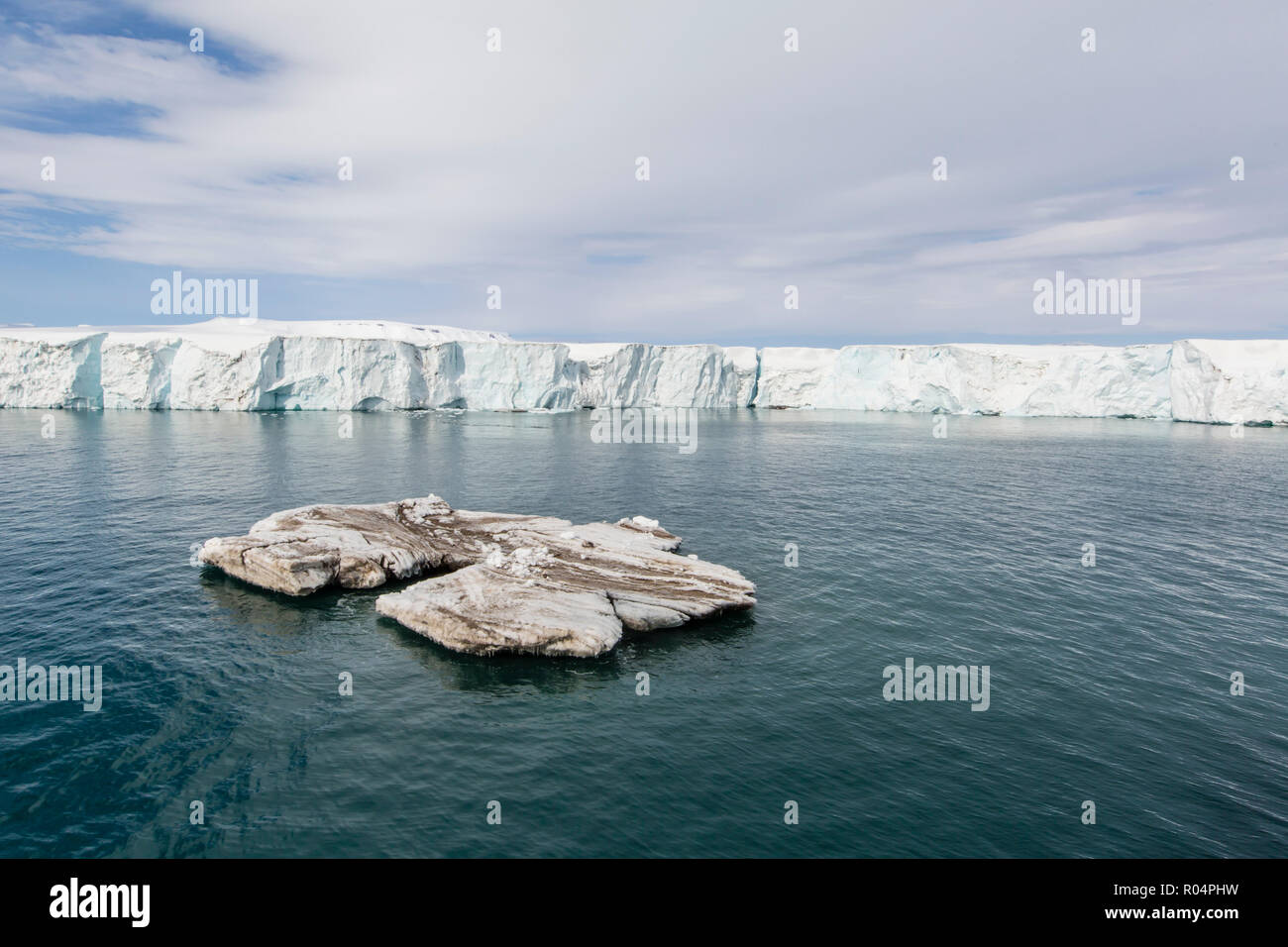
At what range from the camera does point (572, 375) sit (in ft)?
447

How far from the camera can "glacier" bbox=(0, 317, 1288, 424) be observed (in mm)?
110500

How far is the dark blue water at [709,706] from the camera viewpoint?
15.8 meters

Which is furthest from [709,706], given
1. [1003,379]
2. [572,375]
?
[1003,379]

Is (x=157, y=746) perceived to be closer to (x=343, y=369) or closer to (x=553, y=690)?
Answer: (x=553, y=690)

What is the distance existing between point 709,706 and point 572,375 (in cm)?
11913

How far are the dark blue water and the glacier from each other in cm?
7271

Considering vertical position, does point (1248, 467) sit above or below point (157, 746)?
above

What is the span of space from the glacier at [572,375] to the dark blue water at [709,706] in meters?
72.7

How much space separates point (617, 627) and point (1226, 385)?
131m

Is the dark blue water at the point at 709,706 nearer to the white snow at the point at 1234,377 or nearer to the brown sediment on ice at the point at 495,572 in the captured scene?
the brown sediment on ice at the point at 495,572

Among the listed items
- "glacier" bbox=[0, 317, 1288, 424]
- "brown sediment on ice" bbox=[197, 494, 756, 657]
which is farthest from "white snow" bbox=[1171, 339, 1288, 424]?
"brown sediment on ice" bbox=[197, 494, 756, 657]

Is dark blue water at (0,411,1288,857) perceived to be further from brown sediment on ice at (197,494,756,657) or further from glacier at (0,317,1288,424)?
glacier at (0,317,1288,424)
